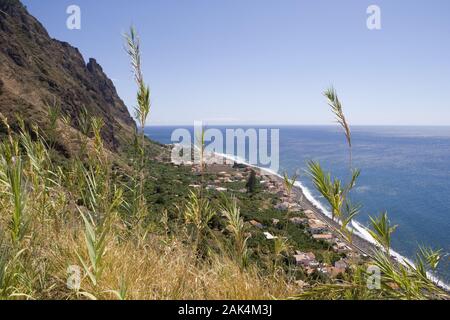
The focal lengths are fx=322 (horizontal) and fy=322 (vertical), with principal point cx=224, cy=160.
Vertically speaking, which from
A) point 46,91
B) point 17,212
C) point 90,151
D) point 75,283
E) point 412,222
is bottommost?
point 412,222

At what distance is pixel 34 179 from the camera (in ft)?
8.28

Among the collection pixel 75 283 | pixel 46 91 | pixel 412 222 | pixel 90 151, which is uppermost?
pixel 46 91

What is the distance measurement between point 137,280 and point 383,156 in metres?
108

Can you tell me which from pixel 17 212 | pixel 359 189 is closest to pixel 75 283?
pixel 17 212

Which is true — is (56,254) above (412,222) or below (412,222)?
above

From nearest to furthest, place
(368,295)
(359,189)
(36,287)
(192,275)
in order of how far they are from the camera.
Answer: (368,295) → (36,287) → (192,275) → (359,189)

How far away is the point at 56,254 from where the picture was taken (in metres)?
2.31

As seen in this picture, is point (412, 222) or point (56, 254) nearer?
point (56, 254)
